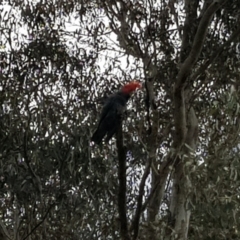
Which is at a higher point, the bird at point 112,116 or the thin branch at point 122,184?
the bird at point 112,116

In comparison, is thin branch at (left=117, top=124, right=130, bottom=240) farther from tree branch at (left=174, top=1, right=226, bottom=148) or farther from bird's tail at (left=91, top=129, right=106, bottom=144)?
tree branch at (left=174, top=1, right=226, bottom=148)

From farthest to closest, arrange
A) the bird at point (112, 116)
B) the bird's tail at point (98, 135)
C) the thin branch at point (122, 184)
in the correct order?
the bird's tail at point (98, 135) → the bird at point (112, 116) → the thin branch at point (122, 184)

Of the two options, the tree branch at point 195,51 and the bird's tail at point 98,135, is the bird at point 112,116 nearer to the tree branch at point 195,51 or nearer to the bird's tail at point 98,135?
the bird's tail at point 98,135

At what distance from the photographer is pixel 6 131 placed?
441 cm

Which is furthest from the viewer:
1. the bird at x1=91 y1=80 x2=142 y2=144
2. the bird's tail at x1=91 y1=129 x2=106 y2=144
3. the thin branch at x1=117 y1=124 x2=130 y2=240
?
the bird's tail at x1=91 y1=129 x2=106 y2=144

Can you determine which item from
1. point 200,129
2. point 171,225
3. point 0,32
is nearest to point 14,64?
point 0,32

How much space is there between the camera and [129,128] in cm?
468

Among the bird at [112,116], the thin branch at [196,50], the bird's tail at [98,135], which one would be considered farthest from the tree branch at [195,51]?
the bird's tail at [98,135]

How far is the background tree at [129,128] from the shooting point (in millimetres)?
3855

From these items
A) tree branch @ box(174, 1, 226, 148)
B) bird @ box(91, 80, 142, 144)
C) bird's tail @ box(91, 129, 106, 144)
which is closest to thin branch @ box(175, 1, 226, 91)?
tree branch @ box(174, 1, 226, 148)

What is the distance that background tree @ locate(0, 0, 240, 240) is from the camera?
3.86 meters

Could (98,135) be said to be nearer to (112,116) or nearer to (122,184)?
(112,116)

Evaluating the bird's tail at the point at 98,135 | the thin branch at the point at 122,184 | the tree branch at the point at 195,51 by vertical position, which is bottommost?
the thin branch at the point at 122,184

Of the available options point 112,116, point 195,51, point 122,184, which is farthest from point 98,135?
point 195,51
